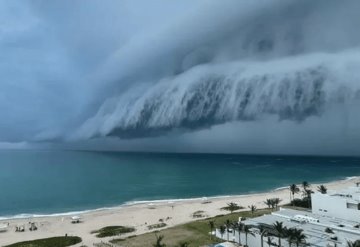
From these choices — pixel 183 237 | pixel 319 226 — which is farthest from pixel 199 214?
pixel 319 226

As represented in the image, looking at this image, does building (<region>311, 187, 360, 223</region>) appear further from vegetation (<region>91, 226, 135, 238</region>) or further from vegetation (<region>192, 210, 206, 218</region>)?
vegetation (<region>91, 226, 135, 238</region>)

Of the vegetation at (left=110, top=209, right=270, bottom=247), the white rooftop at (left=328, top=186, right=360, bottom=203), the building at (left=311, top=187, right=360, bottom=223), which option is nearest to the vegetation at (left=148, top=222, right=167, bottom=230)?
the vegetation at (left=110, top=209, right=270, bottom=247)

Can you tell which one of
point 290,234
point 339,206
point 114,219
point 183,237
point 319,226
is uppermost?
point 339,206

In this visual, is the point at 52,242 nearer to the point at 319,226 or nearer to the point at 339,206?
the point at 319,226

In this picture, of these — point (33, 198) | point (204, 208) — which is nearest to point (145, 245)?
point (204, 208)

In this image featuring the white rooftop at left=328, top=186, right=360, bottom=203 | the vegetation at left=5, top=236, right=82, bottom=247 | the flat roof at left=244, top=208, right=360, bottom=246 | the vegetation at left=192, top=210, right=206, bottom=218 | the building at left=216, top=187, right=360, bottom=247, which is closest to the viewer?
the flat roof at left=244, top=208, right=360, bottom=246

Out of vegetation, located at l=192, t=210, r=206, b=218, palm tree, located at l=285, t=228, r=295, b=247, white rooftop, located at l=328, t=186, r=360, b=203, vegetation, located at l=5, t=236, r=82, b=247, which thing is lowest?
vegetation, located at l=5, t=236, r=82, b=247
